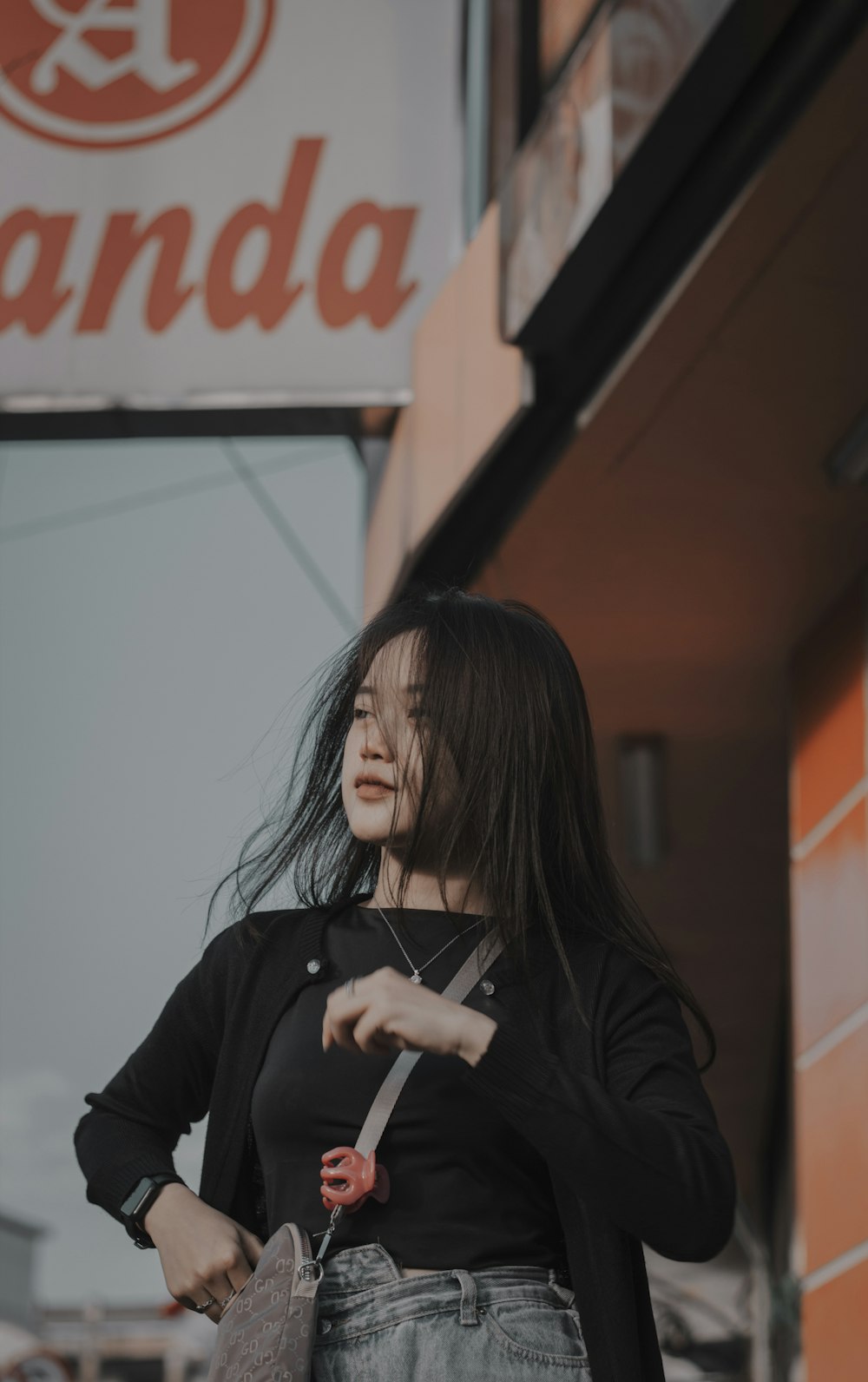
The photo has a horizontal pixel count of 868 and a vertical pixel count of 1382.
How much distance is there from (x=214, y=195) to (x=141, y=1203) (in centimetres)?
456

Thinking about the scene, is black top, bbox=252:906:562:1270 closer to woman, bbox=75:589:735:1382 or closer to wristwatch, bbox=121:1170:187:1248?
woman, bbox=75:589:735:1382

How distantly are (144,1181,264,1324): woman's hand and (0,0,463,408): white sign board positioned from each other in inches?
167

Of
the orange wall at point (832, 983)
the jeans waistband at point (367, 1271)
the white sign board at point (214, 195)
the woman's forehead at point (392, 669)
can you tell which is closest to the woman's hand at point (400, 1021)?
the jeans waistband at point (367, 1271)

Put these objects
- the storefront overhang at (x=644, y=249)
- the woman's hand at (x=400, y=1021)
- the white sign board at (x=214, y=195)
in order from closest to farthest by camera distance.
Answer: the woman's hand at (x=400, y=1021), the storefront overhang at (x=644, y=249), the white sign board at (x=214, y=195)

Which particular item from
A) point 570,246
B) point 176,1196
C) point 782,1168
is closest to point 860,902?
point 570,246

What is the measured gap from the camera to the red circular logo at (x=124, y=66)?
6051 mm

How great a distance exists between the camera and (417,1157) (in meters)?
1.97

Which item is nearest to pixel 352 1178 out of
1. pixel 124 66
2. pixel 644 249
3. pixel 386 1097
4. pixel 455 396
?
pixel 386 1097

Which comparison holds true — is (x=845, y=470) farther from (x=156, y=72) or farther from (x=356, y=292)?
(x=156, y=72)

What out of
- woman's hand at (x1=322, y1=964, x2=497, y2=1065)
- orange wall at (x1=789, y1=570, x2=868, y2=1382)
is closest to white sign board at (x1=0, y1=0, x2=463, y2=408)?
orange wall at (x1=789, y1=570, x2=868, y2=1382)

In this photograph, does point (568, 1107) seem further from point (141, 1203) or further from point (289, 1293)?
point (141, 1203)

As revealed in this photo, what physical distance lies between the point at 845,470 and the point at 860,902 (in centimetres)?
134

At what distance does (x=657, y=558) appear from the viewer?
19.4 feet

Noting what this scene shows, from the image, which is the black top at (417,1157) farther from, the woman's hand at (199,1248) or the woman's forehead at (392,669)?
the woman's forehead at (392,669)
